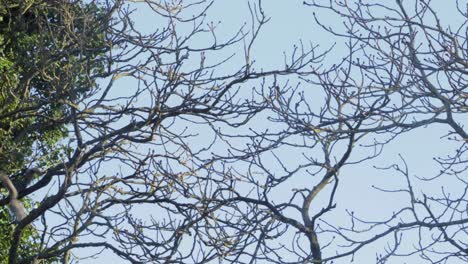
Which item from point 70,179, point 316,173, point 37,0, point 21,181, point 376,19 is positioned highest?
point 37,0

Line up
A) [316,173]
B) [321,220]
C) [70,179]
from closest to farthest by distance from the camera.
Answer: [321,220] → [316,173] → [70,179]

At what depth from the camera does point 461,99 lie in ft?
34.3

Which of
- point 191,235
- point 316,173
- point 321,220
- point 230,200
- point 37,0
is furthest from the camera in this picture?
point 37,0

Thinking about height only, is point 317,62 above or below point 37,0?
below

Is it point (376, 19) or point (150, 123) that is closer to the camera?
point (376, 19)

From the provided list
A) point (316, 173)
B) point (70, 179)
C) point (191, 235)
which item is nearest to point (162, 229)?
point (191, 235)

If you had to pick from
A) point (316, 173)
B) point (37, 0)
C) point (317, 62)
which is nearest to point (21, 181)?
point (37, 0)

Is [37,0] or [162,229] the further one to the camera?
[37,0]

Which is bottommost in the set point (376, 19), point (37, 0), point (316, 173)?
point (316, 173)

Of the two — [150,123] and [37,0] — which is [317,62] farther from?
[37,0]

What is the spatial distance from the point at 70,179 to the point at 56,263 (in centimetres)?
367

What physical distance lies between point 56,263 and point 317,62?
612 cm

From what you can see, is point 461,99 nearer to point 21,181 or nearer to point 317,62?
point 317,62

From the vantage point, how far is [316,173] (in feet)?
35.6
